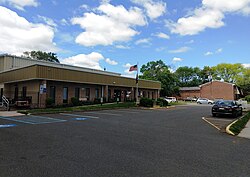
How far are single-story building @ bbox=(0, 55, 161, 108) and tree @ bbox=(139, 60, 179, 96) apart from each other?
29043 mm

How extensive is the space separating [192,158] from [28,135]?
21.2 ft

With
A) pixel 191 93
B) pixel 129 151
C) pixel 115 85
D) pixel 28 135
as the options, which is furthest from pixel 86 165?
pixel 191 93

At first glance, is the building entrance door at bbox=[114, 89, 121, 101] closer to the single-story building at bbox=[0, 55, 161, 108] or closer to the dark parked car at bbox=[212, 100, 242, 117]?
the single-story building at bbox=[0, 55, 161, 108]

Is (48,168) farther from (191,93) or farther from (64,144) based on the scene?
(191,93)

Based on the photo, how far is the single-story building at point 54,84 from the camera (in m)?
22.7

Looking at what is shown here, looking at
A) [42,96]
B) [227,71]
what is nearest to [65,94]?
[42,96]

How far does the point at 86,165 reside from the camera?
5.08 m

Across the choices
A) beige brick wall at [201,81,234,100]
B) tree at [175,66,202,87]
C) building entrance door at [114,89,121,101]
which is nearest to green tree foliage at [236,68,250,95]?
beige brick wall at [201,81,234,100]

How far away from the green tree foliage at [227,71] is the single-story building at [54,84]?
2440 inches

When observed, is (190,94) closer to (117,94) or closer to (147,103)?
(117,94)

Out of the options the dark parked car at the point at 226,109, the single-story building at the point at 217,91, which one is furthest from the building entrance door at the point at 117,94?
the single-story building at the point at 217,91

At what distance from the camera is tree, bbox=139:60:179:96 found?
63219 millimetres

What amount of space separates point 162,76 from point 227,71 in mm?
36846

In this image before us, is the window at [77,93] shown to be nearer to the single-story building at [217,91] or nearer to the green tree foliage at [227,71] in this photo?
the single-story building at [217,91]
